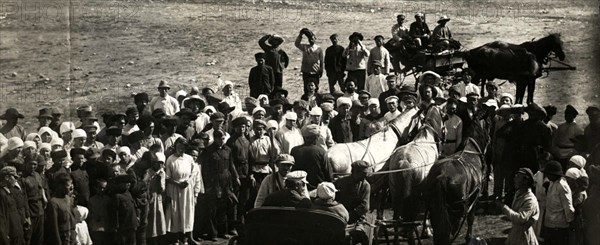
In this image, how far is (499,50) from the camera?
25.0 meters

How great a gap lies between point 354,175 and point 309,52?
8.75m

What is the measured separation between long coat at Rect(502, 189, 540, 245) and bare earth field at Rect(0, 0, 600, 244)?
10866mm

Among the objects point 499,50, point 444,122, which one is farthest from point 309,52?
point 444,122

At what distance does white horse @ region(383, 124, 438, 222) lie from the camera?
16016mm

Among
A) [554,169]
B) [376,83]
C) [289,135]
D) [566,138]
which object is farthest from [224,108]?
[554,169]

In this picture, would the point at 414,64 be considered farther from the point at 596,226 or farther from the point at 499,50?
the point at 596,226

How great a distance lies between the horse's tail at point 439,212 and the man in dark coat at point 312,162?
1556mm

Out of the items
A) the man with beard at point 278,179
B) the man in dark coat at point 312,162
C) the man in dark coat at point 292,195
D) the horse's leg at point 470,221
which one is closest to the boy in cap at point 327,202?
the man in dark coat at point 292,195

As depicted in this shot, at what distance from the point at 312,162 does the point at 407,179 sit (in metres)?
1.30

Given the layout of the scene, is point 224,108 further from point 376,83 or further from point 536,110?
point 536,110

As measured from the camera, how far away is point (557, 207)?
15602 millimetres

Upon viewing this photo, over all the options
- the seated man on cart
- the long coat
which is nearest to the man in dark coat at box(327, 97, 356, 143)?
the seated man on cart

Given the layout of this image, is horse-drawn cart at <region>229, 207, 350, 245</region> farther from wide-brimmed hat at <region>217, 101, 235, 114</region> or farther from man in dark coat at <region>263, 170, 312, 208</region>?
wide-brimmed hat at <region>217, 101, 235, 114</region>

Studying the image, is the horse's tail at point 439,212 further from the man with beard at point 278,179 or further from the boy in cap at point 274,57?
the boy in cap at point 274,57
